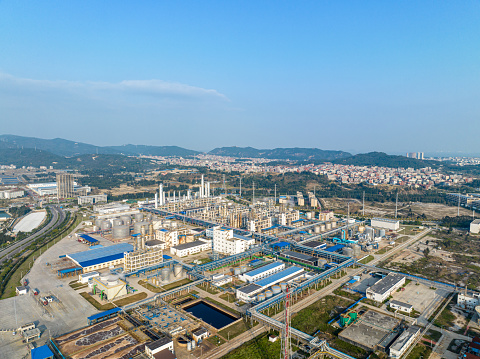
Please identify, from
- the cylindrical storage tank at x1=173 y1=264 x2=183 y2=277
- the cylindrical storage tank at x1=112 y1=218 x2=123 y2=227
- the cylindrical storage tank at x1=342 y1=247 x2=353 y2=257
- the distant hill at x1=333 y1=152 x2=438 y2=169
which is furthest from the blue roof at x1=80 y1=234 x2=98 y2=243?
the distant hill at x1=333 y1=152 x2=438 y2=169

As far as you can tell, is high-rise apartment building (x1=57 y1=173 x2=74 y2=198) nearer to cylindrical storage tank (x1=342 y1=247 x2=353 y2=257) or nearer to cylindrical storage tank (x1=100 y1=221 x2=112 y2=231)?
cylindrical storage tank (x1=100 y1=221 x2=112 y2=231)

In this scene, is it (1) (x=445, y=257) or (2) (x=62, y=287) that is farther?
(1) (x=445, y=257)

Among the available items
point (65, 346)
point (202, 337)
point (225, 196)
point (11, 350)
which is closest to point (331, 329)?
point (202, 337)

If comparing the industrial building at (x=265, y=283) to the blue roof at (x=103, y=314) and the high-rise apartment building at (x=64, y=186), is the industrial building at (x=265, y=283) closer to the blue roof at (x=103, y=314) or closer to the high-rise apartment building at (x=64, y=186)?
the blue roof at (x=103, y=314)

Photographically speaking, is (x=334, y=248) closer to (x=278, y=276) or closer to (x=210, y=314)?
(x=278, y=276)

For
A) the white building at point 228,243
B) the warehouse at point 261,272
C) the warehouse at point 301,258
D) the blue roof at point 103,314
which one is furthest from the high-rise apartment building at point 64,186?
the warehouse at point 261,272

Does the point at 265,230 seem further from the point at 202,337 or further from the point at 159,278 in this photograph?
the point at 202,337
